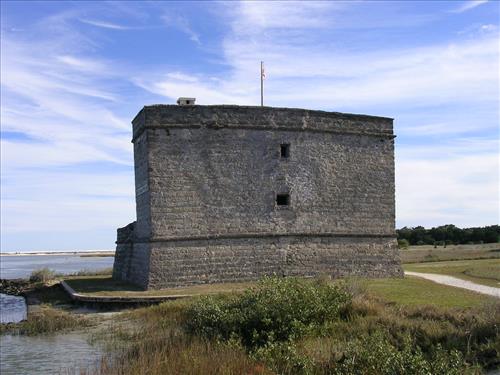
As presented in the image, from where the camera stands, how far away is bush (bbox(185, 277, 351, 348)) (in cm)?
1292

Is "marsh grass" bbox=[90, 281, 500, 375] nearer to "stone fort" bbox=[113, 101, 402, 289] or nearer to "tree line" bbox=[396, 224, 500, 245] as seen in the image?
"stone fort" bbox=[113, 101, 402, 289]

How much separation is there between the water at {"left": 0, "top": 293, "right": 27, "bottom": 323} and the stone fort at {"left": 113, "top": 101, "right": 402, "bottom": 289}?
4288 mm

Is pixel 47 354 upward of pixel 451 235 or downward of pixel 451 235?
downward

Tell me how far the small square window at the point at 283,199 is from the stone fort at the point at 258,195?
4 cm

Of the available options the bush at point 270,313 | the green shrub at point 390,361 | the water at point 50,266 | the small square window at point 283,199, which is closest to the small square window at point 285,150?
the small square window at point 283,199

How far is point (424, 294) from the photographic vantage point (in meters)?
17.2

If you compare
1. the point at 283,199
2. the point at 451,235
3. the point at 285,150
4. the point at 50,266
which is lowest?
the point at 50,266

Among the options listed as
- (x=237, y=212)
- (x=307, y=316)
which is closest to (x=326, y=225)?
(x=237, y=212)

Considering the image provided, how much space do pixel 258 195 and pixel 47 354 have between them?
10823 mm

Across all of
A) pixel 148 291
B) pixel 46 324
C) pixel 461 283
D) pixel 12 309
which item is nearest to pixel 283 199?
pixel 148 291

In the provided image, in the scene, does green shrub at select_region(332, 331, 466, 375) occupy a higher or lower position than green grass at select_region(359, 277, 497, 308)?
lower

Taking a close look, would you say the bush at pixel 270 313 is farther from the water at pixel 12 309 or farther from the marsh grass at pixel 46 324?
the water at pixel 12 309

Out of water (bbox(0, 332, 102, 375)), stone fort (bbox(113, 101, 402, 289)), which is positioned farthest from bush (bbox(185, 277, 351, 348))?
stone fort (bbox(113, 101, 402, 289))

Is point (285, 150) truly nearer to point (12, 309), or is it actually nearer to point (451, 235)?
point (12, 309)
